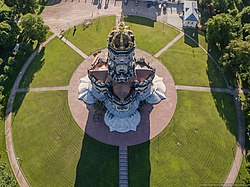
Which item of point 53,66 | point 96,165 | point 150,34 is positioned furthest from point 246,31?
point 96,165

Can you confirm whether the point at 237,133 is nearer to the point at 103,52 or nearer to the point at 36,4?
the point at 103,52

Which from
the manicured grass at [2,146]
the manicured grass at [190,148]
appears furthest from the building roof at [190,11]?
the manicured grass at [2,146]

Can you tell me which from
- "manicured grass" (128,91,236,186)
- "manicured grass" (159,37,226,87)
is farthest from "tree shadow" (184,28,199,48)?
"manicured grass" (128,91,236,186)

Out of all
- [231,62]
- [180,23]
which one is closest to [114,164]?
[231,62]

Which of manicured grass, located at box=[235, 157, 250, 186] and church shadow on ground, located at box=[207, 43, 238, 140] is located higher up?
church shadow on ground, located at box=[207, 43, 238, 140]

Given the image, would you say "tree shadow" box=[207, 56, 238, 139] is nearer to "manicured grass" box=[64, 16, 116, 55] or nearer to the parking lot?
the parking lot

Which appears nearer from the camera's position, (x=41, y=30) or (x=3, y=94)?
(x=3, y=94)

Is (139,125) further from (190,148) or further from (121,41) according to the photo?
(121,41)
